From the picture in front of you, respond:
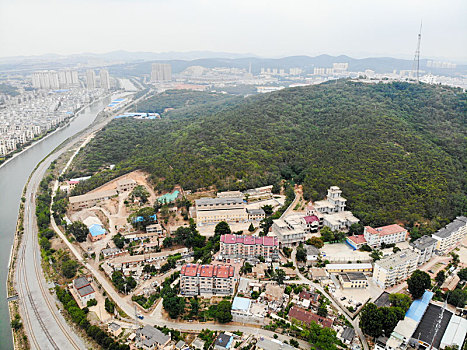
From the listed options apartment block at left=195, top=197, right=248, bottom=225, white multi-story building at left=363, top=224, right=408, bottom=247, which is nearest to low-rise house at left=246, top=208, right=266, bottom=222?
apartment block at left=195, top=197, right=248, bottom=225

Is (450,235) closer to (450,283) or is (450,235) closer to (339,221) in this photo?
(450,283)

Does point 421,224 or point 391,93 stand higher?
point 391,93

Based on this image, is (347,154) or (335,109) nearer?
(347,154)

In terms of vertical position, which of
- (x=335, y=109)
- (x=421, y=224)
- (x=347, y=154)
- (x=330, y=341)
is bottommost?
(x=330, y=341)

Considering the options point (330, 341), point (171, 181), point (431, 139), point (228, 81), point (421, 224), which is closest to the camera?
point (330, 341)

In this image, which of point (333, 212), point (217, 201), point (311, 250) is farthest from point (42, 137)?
point (311, 250)

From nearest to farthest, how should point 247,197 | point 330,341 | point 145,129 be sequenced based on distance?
point 330,341, point 247,197, point 145,129

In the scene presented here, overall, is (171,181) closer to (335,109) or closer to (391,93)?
(335,109)

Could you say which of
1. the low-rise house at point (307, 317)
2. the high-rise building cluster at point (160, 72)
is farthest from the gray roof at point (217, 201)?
the high-rise building cluster at point (160, 72)

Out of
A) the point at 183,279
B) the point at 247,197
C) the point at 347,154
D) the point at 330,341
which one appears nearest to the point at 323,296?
the point at 330,341
